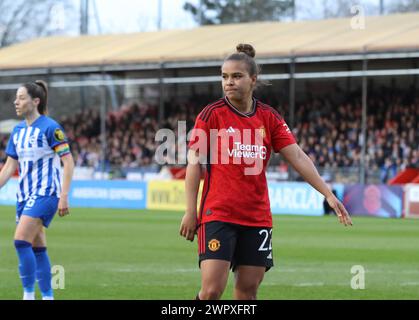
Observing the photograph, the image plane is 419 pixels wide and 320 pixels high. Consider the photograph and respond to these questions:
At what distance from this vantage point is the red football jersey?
293 inches

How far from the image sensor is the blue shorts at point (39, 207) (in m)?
10.1

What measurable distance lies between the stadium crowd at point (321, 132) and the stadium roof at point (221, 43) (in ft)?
10.6

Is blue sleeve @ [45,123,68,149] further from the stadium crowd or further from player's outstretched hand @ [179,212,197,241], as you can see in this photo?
the stadium crowd

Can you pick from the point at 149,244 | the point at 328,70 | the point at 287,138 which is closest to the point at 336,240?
the point at 149,244

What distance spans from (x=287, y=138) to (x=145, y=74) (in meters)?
42.5

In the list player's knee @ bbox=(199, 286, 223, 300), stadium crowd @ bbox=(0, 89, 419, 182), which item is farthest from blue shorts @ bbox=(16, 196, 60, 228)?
stadium crowd @ bbox=(0, 89, 419, 182)

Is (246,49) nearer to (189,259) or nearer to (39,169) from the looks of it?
(39,169)

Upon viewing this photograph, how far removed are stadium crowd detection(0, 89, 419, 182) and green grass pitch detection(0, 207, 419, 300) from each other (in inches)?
332

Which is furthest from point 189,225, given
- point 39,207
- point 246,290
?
point 39,207

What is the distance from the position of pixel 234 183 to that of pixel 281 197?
907 inches

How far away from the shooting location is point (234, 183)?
7461 millimetres

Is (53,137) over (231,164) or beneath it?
over

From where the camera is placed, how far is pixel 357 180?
104ft

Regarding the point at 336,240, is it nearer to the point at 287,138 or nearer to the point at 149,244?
the point at 149,244
